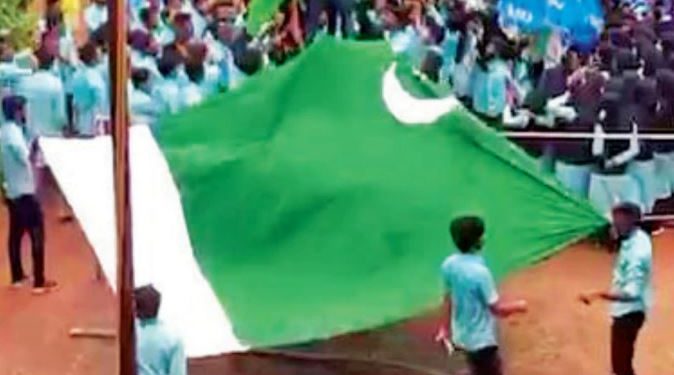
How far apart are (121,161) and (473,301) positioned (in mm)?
2909

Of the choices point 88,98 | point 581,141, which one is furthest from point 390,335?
point 88,98

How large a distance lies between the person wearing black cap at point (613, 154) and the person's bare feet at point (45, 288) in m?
2.95

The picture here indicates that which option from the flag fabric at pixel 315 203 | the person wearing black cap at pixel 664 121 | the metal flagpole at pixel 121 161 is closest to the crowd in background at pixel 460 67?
the person wearing black cap at pixel 664 121

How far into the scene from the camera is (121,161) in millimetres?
4180

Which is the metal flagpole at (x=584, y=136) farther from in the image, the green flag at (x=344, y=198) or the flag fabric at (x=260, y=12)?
the flag fabric at (x=260, y=12)

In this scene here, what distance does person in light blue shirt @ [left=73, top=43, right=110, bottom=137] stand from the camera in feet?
30.8

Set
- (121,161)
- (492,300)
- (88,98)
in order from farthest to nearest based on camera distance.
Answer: (88,98)
(492,300)
(121,161)

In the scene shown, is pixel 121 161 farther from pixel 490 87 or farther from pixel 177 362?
pixel 490 87

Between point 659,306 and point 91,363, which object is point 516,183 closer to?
point 659,306

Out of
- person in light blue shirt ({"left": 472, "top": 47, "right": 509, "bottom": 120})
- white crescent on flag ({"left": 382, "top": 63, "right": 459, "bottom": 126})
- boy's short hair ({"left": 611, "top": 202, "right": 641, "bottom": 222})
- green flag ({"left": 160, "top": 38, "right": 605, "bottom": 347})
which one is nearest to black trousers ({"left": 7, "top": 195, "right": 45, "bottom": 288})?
green flag ({"left": 160, "top": 38, "right": 605, "bottom": 347})

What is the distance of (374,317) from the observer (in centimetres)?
719

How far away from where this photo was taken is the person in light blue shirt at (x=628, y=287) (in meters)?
7.25

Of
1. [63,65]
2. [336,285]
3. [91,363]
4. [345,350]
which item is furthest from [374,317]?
[63,65]

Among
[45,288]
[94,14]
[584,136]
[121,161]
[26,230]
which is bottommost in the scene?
[45,288]
